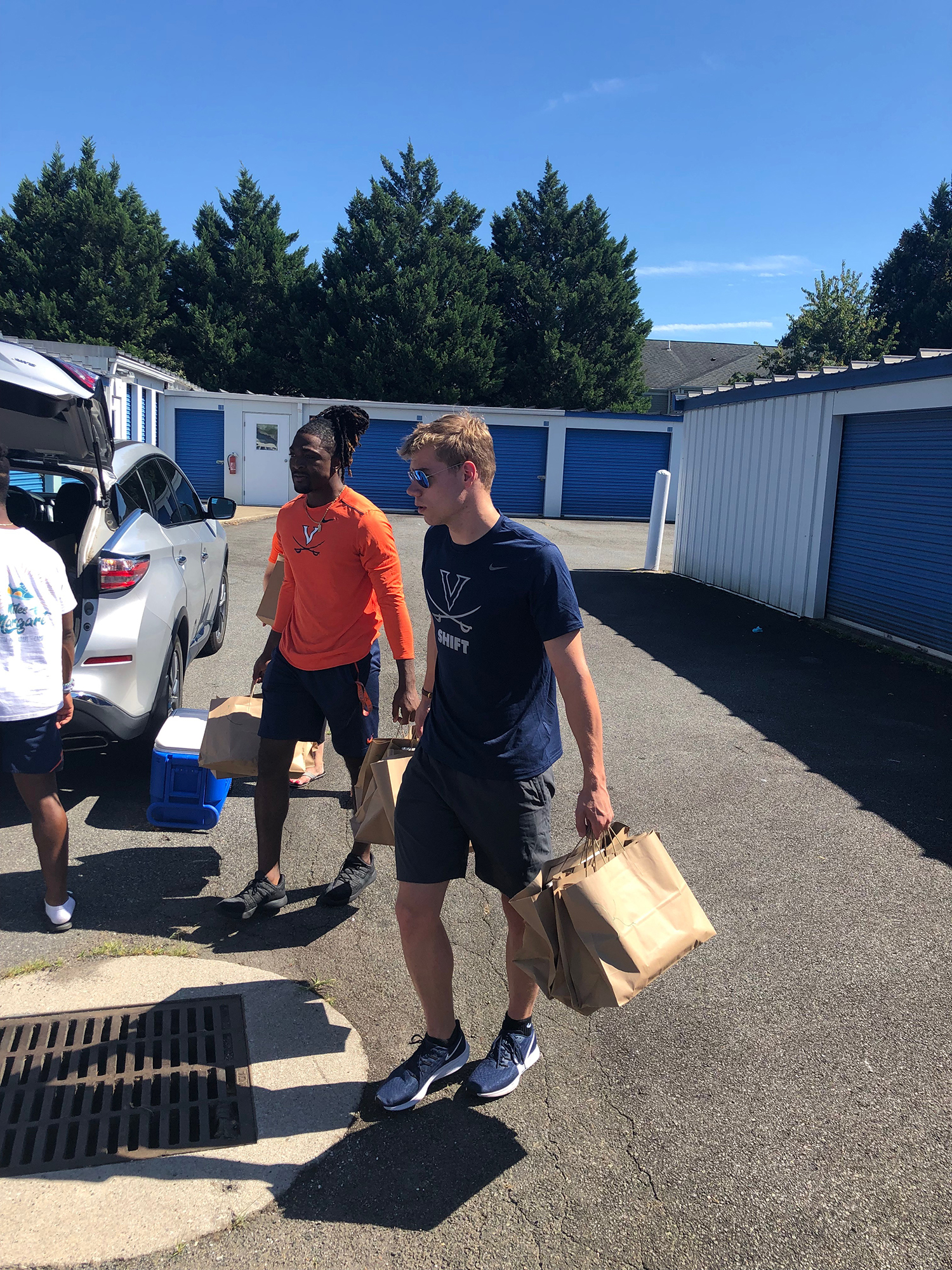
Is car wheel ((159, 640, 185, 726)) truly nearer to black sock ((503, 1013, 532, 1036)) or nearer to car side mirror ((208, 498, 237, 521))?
car side mirror ((208, 498, 237, 521))

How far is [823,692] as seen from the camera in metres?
8.17

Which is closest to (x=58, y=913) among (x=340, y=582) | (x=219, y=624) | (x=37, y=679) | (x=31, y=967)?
(x=31, y=967)

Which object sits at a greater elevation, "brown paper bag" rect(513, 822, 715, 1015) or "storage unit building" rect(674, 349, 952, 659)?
"storage unit building" rect(674, 349, 952, 659)

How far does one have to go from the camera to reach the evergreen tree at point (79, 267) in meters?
39.6

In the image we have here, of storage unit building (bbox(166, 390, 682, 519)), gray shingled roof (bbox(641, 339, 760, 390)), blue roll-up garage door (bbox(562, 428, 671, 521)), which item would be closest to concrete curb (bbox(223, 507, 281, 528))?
storage unit building (bbox(166, 390, 682, 519))

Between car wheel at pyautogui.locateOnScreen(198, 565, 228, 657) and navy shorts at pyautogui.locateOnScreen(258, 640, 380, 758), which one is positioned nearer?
navy shorts at pyautogui.locateOnScreen(258, 640, 380, 758)

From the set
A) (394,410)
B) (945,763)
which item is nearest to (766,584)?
(945,763)

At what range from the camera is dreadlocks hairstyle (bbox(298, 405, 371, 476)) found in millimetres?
3848

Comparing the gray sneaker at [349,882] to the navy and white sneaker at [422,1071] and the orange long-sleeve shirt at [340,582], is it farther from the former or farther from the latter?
the navy and white sneaker at [422,1071]

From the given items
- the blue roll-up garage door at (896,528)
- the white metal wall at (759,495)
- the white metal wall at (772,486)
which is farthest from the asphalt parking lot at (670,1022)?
the white metal wall at (759,495)

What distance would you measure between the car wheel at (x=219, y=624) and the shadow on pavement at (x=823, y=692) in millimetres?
4196

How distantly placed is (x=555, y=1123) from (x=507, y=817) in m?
0.91

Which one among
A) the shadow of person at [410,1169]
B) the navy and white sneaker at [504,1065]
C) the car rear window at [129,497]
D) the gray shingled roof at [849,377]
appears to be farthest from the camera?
the gray shingled roof at [849,377]

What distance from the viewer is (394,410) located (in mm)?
27156
